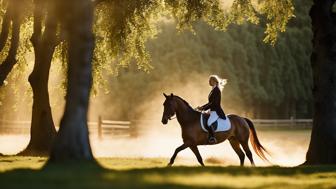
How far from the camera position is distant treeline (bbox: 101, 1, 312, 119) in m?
64.1

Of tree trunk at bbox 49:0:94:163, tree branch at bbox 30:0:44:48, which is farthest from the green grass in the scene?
tree branch at bbox 30:0:44:48

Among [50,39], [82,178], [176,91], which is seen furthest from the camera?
[176,91]

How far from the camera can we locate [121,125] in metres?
57.9

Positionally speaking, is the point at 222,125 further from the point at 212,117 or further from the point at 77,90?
the point at 77,90

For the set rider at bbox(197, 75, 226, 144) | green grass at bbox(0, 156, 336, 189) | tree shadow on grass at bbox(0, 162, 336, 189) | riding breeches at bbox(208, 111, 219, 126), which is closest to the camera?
tree shadow on grass at bbox(0, 162, 336, 189)

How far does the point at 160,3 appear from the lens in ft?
102

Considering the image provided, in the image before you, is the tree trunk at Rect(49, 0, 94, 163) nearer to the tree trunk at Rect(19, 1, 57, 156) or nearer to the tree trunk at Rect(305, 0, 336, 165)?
the tree trunk at Rect(305, 0, 336, 165)

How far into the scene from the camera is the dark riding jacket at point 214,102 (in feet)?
69.8

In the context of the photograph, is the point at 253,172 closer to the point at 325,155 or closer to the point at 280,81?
the point at 325,155

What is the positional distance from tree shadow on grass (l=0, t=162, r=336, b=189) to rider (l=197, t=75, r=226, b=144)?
5004 millimetres

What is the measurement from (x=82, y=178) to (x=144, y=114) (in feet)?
168

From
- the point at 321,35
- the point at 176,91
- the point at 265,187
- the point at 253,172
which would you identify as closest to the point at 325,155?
the point at 321,35

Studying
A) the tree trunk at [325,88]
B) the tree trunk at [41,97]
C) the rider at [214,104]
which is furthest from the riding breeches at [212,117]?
the tree trunk at [41,97]

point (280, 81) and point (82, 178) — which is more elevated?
point (280, 81)
